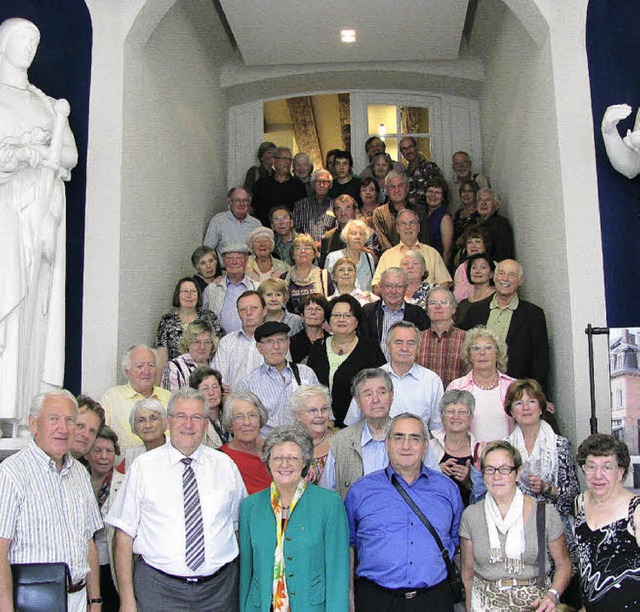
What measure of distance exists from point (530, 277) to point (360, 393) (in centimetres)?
308

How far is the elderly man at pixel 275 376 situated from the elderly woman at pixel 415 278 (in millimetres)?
1523

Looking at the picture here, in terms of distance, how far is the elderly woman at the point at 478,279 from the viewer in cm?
686

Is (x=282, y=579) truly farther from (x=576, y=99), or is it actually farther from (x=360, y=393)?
(x=576, y=99)

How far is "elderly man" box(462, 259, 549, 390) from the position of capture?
638 centimetres

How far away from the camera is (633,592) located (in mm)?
4078

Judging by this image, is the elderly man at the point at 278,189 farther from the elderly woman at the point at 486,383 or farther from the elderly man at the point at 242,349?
the elderly woman at the point at 486,383

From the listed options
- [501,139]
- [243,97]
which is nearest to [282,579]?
[501,139]

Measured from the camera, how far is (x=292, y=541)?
159 inches

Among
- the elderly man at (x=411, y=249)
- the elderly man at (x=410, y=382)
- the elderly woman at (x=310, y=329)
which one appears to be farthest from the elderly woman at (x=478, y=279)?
the elderly man at (x=410, y=382)

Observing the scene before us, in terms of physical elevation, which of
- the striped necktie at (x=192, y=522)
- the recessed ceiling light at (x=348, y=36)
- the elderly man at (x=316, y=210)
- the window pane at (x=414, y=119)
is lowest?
the striped necktie at (x=192, y=522)

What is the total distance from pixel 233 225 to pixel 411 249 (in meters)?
1.83

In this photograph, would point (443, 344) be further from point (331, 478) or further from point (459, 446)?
point (331, 478)

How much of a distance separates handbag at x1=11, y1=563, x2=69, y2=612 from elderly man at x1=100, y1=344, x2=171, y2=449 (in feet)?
5.40

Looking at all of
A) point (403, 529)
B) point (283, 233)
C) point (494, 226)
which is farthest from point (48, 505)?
point (494, 226)
